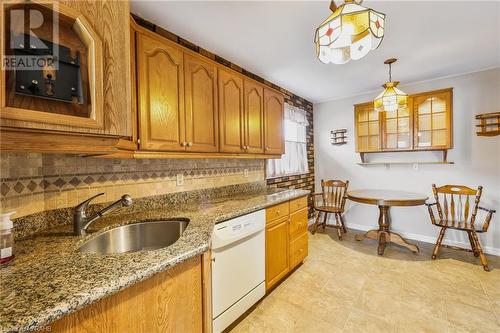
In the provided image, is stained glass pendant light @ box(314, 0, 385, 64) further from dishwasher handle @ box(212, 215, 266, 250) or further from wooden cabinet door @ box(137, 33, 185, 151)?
dishwasher handle @ box(212, 215, 266, 250)

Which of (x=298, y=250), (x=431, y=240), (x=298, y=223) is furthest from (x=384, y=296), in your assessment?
(x=431, y=240)

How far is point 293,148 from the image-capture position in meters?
3.73

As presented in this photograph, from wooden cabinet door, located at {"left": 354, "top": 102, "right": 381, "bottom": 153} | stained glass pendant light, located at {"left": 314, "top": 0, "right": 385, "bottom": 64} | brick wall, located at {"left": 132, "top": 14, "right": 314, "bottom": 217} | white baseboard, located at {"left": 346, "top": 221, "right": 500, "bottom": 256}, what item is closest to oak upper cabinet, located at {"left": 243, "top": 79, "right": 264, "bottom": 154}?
brick wall, located at {"left": 132, "top": 14, "right": 314, "bottom": 217}

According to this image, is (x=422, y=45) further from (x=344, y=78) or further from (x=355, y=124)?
(x=355, y=124)

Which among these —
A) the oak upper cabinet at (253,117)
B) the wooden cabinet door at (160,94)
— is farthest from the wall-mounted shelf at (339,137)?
the wooden cabinet door at (160,94)

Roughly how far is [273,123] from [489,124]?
8.92 ft

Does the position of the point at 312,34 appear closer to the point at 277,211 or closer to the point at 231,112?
the point at 231,112

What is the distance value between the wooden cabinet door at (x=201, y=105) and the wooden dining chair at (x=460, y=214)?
287 cm

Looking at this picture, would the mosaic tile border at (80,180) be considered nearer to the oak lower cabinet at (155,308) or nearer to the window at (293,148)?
the oak lower cabinet at (155,308)

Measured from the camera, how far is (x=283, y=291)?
210 centimetres

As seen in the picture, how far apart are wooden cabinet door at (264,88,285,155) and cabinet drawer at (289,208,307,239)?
0.78 m

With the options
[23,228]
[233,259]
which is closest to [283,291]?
[233,259]

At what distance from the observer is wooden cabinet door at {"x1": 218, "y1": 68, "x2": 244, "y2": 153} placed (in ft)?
6.57

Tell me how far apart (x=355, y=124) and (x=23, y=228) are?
403cm
